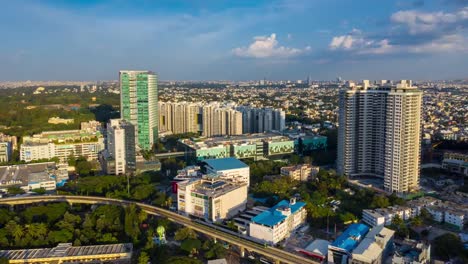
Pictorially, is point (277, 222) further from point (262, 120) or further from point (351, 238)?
point (262, 120)

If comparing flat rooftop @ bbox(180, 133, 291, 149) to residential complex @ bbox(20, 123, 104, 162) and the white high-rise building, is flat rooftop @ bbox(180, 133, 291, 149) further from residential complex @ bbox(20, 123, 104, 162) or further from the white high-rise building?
residential complex @ bbox(20, 123, 104, 162)

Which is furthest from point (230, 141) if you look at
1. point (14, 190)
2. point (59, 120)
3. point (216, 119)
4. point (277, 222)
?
point (59, 120)

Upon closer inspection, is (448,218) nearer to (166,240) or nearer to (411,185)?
(411,185)

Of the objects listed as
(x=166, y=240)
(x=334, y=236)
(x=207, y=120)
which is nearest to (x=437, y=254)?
(x=334, y=236)

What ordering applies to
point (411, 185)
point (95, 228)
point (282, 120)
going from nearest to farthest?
point (95, 228) < point (411, 185) < point (282, 120)

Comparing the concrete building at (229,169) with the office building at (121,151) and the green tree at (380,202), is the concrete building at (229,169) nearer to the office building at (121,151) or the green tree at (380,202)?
the office building at (121,151)

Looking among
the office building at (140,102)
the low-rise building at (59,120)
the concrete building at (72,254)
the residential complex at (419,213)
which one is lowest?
the concrete building at (72,254)

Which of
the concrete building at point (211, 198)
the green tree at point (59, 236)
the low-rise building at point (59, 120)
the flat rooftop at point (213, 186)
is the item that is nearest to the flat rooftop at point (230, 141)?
the flat rooftop at point (213, 186)
